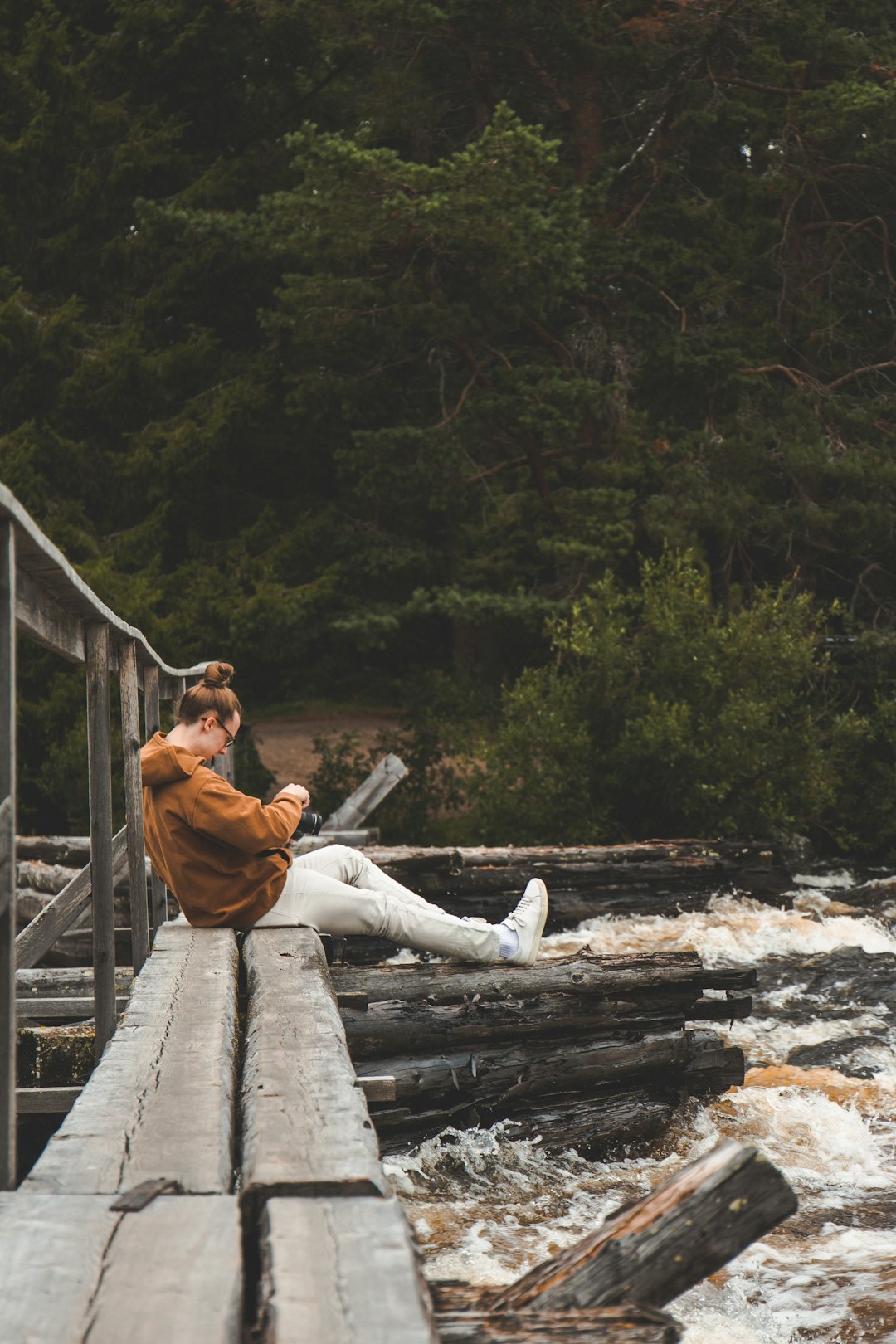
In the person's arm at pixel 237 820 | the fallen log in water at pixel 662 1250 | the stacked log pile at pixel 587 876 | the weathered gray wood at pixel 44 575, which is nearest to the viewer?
the fallen log in water at pixel 662 1250

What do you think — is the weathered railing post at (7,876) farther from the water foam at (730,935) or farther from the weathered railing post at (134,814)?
the water foam at (730,935)

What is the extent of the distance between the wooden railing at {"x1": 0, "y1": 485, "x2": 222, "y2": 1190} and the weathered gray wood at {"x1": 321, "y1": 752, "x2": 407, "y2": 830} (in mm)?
4780

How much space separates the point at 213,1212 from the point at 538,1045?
404cm

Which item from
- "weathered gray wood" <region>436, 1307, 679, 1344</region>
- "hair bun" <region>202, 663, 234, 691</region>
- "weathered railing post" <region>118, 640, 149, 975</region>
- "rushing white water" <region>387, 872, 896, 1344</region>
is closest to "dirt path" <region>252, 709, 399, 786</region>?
"rushing white water" <region>387, 872, 896, 1344</region>

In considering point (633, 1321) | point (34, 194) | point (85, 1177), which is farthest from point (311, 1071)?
point (34, 194)

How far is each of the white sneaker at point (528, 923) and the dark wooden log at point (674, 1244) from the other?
3.74 metres

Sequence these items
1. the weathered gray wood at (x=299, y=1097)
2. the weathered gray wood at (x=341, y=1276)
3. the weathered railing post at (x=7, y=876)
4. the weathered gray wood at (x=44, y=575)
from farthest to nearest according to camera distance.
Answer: the weathered gray wood at (x=44, y=575)
the weathered railing post at (x=7, y=876)
the weathered gray wood at (x=299, y=1097)
the weathered gray wood at (x=341, y=1276)

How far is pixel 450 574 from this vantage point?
761 inches

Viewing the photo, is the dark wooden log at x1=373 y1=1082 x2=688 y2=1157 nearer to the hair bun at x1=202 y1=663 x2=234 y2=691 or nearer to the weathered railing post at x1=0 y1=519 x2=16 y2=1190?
the hair bun at x1=202 y1=663 x2=234 y2=691

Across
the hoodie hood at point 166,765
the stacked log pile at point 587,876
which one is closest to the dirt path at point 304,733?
the stacked log pile at point 587,876

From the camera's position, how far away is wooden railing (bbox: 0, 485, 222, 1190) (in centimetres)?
293

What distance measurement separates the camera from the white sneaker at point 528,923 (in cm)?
610

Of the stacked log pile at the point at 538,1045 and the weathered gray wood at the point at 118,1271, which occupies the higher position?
the weathered gray wood at the point at 118,1271

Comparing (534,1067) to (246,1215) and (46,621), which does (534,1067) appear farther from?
(246,1215)
